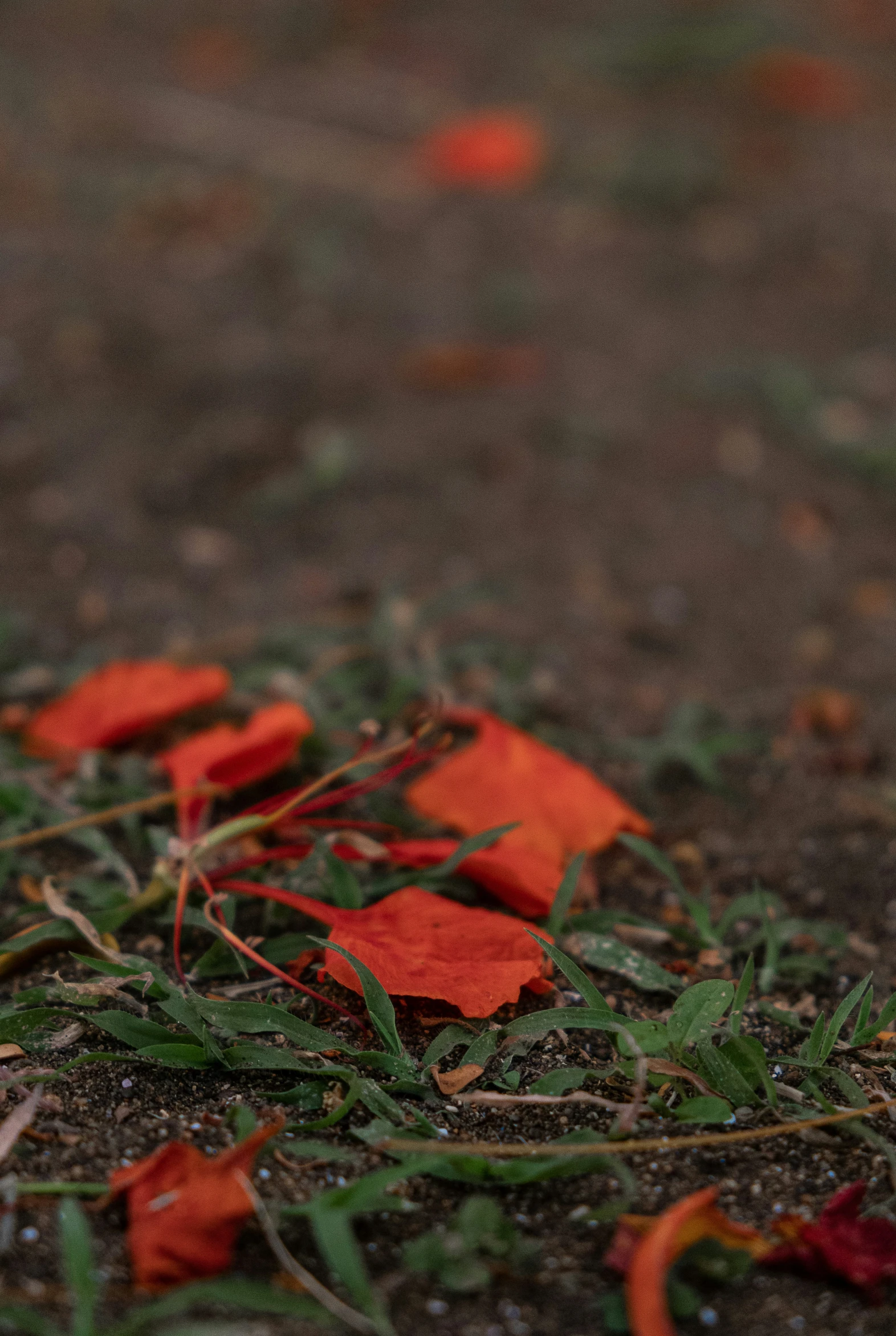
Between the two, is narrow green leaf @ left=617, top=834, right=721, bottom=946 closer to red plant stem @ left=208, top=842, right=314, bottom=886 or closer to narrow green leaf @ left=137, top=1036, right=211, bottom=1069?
red plant stem @ left=208, top=842, right=314, bottom=886

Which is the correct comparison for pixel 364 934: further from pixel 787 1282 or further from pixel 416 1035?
pixel 787 1282

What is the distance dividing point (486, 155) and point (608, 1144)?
9.41 ft

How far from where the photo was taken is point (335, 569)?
1915 millimetres

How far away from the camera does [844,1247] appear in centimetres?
77

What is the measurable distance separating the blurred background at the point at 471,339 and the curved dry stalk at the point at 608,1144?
781mm

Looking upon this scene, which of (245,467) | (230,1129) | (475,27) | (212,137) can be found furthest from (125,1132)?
(475,27)

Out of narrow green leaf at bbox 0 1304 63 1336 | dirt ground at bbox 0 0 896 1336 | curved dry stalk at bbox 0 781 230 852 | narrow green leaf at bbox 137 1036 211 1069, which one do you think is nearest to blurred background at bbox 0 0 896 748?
dirt ground at bbox 0 0 896 1336

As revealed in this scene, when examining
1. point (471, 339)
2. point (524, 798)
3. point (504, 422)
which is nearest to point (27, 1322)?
point (524, 798)

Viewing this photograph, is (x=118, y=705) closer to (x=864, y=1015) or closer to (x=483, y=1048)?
(x=483, y=1048)

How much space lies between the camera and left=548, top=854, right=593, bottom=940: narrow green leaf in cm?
111

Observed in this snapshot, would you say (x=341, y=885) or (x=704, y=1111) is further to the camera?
(x=341, y=885)

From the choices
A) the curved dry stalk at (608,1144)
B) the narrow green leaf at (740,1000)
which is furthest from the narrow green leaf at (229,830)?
the narrow green leaf at (740,1000)

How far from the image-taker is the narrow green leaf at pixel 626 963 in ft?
3.51

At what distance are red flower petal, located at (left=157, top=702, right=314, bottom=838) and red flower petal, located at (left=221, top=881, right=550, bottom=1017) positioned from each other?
185 millimetres
